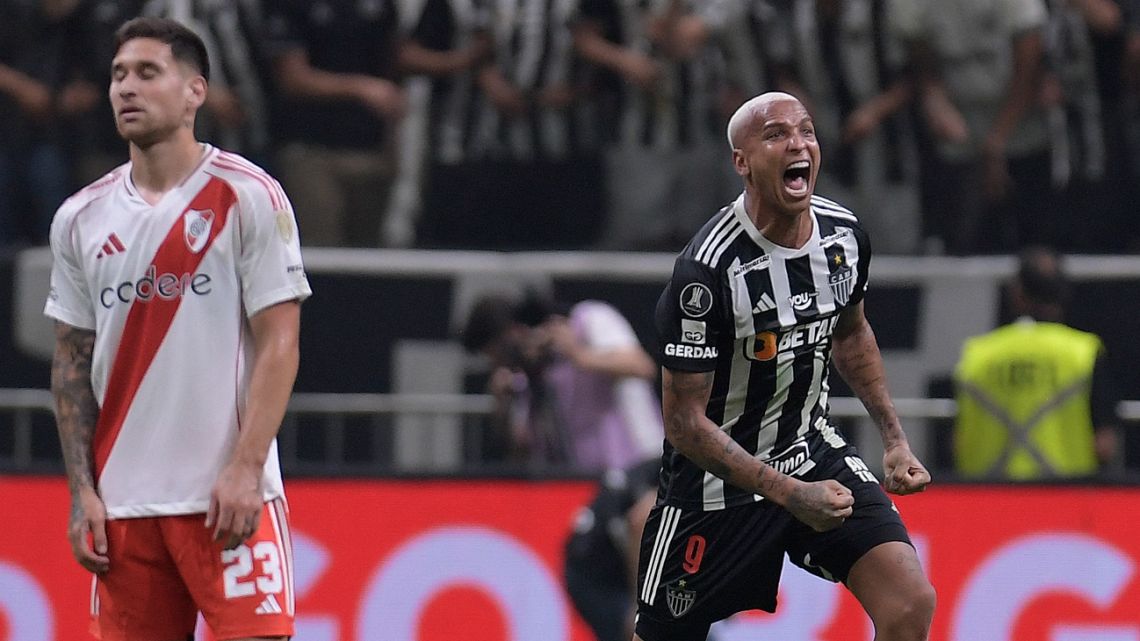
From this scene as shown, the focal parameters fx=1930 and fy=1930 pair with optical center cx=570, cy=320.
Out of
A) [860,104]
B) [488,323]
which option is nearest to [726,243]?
[488,323]

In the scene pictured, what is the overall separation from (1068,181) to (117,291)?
6.74 m

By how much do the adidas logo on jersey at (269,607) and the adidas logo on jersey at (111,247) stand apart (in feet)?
3.53

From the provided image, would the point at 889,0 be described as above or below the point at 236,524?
above

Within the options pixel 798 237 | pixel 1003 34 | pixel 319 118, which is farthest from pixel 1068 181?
pixel 798 237

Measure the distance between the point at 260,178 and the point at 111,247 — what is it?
0.47 meters

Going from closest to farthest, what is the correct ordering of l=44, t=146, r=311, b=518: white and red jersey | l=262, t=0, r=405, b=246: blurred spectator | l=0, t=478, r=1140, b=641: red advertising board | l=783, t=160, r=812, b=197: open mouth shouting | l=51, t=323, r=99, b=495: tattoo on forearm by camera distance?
l=44, t=146, r=311, b=518: white and red jersey
l=51, t=323, r=99, b=495: tattoo on forearm
l=783, t=160, r=812, b=197: open mouth shouting
l=0, t=478, r=1140, b=641: red advertising board
l=262, t=0, r=405, b=246: blurred spectator

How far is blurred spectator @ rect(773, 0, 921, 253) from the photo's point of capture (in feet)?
36.0

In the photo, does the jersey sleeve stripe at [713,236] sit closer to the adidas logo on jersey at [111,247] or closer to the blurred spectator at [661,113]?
the adidas logo on jersey at [111,247]

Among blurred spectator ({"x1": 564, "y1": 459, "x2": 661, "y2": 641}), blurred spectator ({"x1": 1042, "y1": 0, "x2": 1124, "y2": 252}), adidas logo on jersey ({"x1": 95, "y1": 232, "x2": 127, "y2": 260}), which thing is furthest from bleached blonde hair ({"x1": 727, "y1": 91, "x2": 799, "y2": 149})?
blurred spectator ({"x1": 1042, "y1": 0, "x2": 1124, "y2": 252})

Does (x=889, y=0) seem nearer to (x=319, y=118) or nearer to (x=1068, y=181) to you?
(x=1068, y=181)

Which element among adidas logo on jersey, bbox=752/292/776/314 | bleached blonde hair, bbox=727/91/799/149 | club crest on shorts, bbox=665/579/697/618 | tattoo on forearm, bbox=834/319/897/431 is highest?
bleached blonde hair, bbox=727/91/799/149

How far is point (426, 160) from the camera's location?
1133cm

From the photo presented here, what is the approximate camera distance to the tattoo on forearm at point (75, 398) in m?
5.59

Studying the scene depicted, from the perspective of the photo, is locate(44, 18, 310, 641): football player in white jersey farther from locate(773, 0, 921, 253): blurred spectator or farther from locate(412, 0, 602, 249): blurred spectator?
locate(773, 0, 921, 253): blurred spectator
